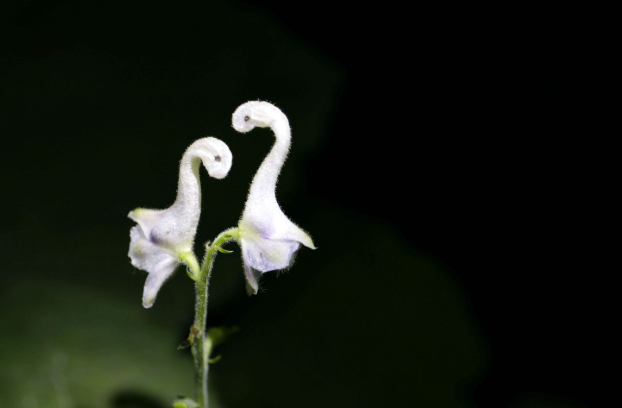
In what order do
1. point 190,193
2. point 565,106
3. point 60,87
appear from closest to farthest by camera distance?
point 190,193, point 60,87, point 565,106

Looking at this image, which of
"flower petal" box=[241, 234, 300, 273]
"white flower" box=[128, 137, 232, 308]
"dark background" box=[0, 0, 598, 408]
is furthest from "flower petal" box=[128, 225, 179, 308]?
"dark background" box=[0, 0, 598, 408]

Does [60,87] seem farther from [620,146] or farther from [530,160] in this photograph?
[620,146]

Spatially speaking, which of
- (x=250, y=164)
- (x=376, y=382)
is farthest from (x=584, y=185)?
(x=250, y=164)

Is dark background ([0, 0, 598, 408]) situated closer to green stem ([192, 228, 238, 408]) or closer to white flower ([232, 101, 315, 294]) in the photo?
green stem ([192, 228, 238, 408])

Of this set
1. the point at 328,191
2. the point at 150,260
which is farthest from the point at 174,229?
the point at 328,191

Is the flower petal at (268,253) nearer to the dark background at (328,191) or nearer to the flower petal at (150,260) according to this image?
the flower petal at (150,260)
